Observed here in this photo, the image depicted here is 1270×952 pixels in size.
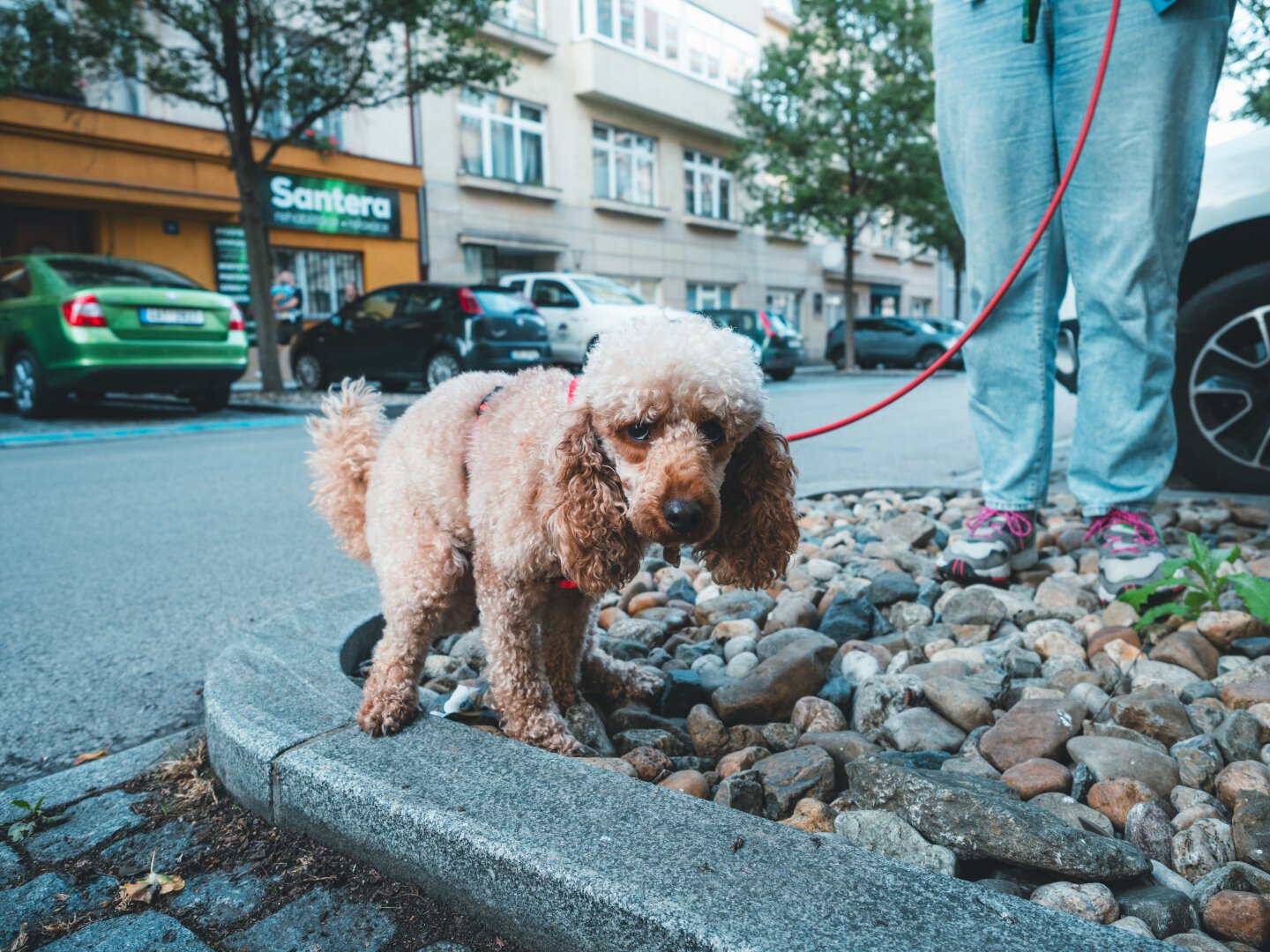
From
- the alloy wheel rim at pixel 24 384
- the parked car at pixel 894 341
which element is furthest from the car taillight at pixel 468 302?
the parked car at pixel 894 341

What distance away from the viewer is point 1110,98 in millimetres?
2777

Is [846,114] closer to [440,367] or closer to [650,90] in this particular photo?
[650,90]

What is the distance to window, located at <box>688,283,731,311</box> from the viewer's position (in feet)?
94.9

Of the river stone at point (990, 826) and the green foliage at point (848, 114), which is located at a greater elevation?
the green foliage at point (848, 114)

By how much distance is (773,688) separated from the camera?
2.24 meters

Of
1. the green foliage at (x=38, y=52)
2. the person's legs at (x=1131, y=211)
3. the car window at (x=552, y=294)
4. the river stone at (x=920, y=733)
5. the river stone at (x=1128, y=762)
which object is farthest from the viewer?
the car window at (x=552, y=294)

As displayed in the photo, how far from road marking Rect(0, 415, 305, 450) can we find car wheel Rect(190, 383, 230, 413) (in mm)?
1159

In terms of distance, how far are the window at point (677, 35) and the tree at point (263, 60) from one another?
35.2ft

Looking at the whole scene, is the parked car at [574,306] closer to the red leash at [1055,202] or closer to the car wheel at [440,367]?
the car wheel at [440,367]

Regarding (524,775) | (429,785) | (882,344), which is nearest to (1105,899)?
(524,775)

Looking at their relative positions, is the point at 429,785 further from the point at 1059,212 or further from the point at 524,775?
the point at 1059,212

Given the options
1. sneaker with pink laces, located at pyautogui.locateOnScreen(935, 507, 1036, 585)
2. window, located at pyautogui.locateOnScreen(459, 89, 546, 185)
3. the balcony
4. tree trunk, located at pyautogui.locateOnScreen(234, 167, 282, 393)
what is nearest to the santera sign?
window, located at pyautogui.locateOnScreen(459, 89, 546, 185)

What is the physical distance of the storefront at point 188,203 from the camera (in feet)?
51.5

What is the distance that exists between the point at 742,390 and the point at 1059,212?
191 cm
